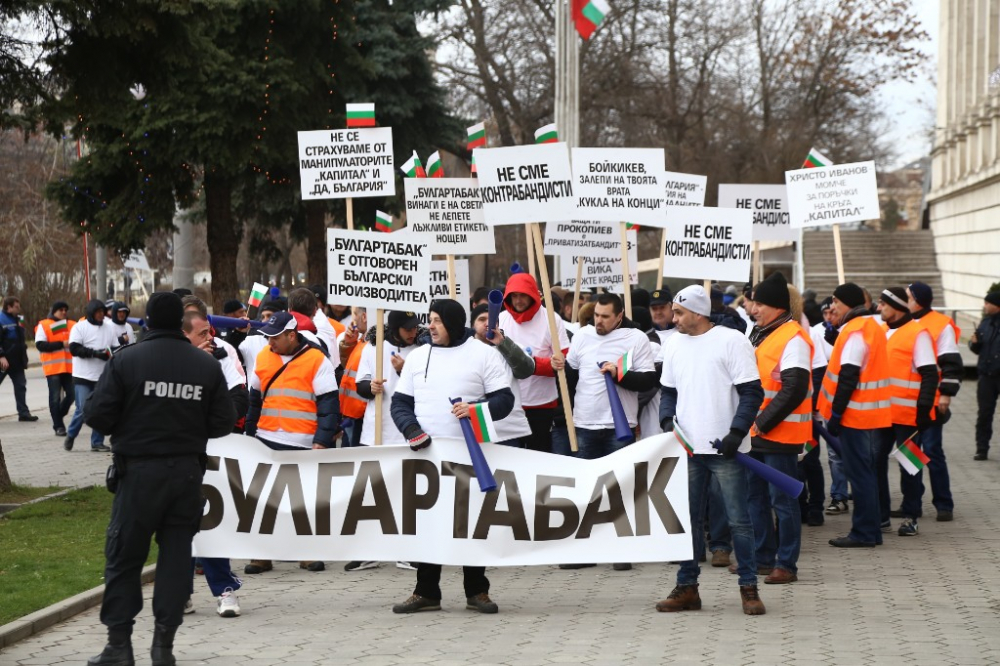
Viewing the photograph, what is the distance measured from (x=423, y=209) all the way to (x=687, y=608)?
5.06 metres

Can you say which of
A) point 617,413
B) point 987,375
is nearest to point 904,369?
point 617,413

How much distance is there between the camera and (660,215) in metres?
12.2

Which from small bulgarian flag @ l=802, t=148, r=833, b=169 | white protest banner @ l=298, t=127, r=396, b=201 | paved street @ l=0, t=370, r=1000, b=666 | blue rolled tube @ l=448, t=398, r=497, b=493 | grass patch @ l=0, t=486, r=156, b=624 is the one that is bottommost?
paved street @ l=0, t=370, r=1000, b=666

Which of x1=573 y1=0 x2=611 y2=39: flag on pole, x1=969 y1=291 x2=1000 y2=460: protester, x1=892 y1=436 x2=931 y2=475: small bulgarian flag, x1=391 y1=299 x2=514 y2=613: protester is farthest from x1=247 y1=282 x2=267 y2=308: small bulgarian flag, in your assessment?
x1=573 y1=0 x2=611 y2=39: flag on pole

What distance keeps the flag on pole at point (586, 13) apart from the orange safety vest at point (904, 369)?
1878cm

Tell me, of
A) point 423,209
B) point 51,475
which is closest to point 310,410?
point 423,209

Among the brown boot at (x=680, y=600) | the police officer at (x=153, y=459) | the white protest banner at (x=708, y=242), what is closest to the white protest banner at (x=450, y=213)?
the white protest banner at (x=708, y=242)

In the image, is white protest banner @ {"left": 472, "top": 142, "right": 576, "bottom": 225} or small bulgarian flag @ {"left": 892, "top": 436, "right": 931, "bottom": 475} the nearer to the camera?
white protest banner @ {"left": 472, "top": 142, "right": 576, "bottom": 225}

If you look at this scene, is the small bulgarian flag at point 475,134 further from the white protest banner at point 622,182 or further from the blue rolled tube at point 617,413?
the blue rolled tube at point 617,413

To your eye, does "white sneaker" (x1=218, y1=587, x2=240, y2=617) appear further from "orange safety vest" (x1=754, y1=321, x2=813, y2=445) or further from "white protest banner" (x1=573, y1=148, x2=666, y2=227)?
"white protest banner" (x1=573, y1=148, x2=666, y2=227)

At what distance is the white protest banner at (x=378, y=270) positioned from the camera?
9648 mm

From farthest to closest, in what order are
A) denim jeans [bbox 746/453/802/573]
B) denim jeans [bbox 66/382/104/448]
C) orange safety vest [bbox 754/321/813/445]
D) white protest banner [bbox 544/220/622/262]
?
1. denim jeans [bbox 66/382/104/448]
2. white protest banner [bbox 544/220/622/262]
3. denim jeans [bbox 746/453/802/573]
4. orange safety vest [bbox 754/321/813/445]

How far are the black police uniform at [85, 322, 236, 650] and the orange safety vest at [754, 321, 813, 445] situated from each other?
12.2ft

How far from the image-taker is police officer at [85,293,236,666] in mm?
6949
